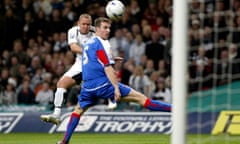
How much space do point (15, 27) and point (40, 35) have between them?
26.5 inches

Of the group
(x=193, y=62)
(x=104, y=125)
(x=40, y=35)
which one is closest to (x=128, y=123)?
(x=104, y=125)

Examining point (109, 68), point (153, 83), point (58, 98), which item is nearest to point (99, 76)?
point (109, 68)

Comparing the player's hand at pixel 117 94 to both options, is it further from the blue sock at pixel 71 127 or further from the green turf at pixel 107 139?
the green turf at pixel 107 139

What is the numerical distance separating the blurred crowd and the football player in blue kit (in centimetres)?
453

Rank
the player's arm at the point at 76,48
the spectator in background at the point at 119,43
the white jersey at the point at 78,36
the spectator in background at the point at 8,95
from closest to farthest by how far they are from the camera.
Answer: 1. the player's arm at the point at 76,48
2. the white jersey at the point at 78,36
3. the spectator in background at the point at 8,95
4. the spectator in background at the point at 119,43

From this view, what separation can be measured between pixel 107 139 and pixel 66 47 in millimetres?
5701

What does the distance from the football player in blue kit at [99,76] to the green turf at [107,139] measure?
1487mm

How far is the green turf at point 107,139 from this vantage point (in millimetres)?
12788

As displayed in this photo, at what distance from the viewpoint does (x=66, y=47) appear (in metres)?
→ 19.3

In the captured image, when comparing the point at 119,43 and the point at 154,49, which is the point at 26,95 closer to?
the point at 119,43

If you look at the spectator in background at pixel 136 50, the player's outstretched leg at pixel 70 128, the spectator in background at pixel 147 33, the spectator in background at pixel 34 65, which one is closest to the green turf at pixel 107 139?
the player's outstretched leg at pixel 70 128

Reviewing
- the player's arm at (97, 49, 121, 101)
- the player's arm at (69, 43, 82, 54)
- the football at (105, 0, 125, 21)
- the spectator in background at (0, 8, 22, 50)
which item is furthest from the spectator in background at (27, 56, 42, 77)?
the player's arm at (97, 49, 121, 101)

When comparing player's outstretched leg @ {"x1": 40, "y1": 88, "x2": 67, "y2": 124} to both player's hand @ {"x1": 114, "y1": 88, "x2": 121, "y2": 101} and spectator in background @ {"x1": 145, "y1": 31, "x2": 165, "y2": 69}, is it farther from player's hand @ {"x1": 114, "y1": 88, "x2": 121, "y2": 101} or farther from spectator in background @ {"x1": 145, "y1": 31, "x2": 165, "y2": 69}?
spectator in background @ {"x1": 145, "y1": 31, "x2": 165, "y2": 69}

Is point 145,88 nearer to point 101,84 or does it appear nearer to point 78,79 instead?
point 78,79
